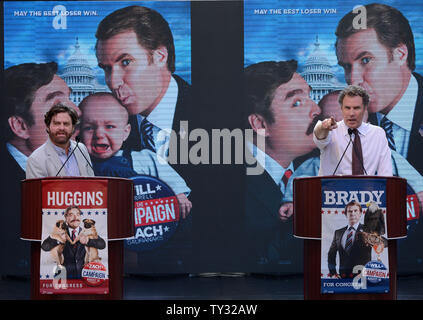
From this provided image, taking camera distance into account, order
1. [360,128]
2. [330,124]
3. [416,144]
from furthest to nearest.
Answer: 1. [416,144]
2. [360,128]
3. [330,124]

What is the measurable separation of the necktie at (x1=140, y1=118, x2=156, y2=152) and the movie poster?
1175 millimetres

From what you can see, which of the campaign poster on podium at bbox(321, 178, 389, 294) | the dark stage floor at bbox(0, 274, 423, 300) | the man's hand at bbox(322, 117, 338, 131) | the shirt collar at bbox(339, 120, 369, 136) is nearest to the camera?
the campaign poster on podium at bbox(321, 178, 389, 294)

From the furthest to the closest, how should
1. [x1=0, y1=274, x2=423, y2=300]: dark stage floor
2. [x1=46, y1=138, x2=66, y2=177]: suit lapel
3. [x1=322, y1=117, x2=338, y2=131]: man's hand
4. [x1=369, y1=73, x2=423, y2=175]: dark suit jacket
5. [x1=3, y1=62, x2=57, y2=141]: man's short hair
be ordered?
[x1=3, y1=62, x2=57, y2=141]: man's short hair → [x1=369, y1=73, x2=423, y2=175]: dark suit jacket → [x1=0, y1=274, x2=423, y2=300]: dark stage floor → [x1=46, y1=138, x2=66, y2=177]: suit lapel → [x1=322, y1=117, x2=338, y2=131]: man's hand

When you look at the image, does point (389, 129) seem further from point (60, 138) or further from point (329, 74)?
point (60, 138)

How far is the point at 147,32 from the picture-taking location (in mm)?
5832

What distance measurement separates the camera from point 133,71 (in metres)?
5.84

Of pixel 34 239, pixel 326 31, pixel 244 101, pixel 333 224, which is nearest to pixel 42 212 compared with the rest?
pixel 34 239

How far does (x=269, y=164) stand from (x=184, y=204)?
97 centimetres

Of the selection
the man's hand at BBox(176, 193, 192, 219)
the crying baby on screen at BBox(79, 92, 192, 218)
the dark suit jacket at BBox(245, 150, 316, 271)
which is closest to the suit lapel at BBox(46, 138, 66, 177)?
the crying baby on screen at BBox(79, 92, 192, 218)

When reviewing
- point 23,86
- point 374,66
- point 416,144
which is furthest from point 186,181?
point 416,144

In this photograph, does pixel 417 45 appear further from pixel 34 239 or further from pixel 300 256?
pixel 34 239

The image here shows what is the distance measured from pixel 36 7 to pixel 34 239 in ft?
11.1

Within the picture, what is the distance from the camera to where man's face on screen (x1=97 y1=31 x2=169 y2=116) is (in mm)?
5824

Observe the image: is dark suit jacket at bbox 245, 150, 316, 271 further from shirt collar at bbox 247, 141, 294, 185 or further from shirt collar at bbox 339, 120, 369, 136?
shirt collar at bbox 339, 120, 369, 136
